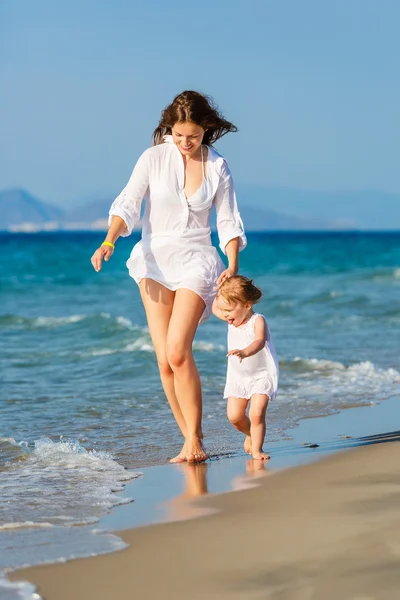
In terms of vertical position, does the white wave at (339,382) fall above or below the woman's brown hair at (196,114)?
below

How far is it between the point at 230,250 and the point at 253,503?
1.70 metres

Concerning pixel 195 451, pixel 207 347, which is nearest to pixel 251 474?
pixel 195 451

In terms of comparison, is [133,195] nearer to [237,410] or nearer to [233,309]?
[233,309]

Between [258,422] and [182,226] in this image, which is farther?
[258,422]

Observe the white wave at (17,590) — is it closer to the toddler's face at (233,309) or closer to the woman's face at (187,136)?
the toddler's face at (233,309)

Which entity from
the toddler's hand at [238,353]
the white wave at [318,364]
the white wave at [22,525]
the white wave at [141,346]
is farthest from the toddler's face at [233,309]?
the white wave at [141,346]

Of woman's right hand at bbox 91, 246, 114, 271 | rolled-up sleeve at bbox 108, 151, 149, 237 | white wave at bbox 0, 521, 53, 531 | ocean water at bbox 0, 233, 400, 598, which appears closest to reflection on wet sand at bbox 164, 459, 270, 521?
ocean water at bbox 0, 233, 400, 598

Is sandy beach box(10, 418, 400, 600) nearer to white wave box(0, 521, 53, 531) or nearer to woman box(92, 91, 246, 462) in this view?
white wave box(0, 521, 53, 531)

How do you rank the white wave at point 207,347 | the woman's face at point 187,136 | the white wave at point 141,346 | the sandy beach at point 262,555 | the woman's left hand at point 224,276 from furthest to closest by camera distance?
the white wave at point 141,346 < the white wave at point 207,347 < the woman's left hand at point 224,276 < the woman's face at point 187,136 < the sandy beach at point 262,555

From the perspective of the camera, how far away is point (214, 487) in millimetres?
4723

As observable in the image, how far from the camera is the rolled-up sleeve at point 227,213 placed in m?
5.47

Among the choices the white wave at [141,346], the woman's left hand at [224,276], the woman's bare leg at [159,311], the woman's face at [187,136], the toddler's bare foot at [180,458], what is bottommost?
the white wave at [141,346]

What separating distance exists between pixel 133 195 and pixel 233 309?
0.83 metres

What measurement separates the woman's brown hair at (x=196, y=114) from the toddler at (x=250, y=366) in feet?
2.70
